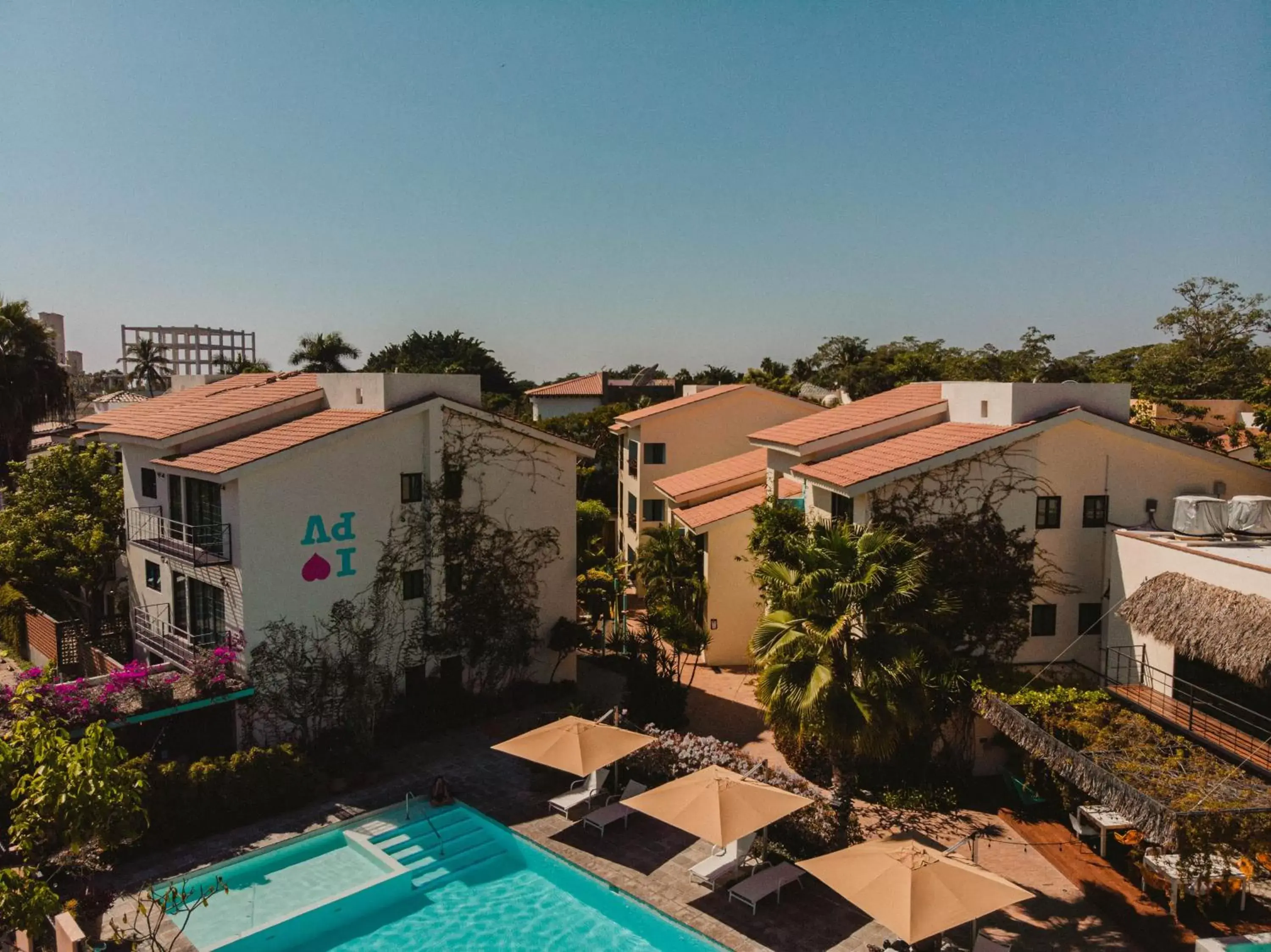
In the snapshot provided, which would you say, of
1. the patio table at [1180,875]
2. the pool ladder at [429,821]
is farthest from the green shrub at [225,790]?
the patio table at [1180,875]

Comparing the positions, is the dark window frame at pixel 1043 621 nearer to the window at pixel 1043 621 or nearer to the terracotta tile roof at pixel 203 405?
the window at pixel 1043 621

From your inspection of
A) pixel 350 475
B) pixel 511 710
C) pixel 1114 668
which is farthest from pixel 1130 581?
pixel 350 475

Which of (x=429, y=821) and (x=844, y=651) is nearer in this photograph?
(x=844, y=651)

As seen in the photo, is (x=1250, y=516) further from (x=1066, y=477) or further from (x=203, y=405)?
(x=203, y=405)

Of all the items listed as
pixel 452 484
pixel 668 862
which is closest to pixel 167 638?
pixel 452 484

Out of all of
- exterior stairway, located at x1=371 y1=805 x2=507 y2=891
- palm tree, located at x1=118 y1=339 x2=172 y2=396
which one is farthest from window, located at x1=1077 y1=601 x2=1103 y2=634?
palm tree, located at x1=118 y1=339 x2=172 y2=396

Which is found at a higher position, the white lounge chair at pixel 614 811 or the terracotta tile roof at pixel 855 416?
the terracotta tile roof at pixel 855 416
